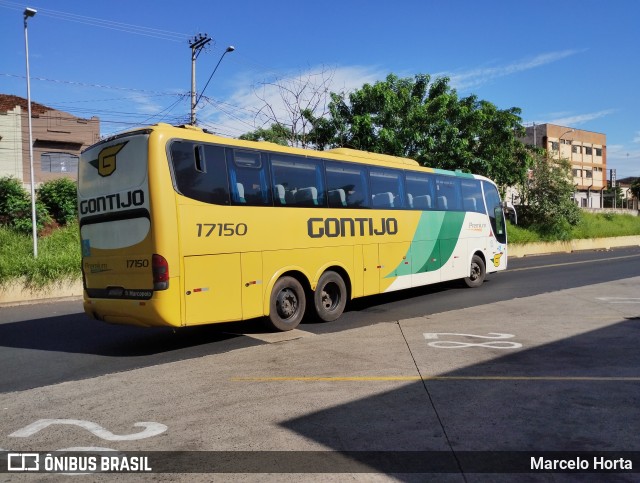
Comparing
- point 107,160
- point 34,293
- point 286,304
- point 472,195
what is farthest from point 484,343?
point 34,293

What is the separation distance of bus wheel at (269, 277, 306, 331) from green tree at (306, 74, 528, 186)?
50.4ft

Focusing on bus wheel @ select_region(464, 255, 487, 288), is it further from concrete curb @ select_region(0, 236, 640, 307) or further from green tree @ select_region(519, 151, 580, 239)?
green tree @ select_region(519, 151, 580, 239)

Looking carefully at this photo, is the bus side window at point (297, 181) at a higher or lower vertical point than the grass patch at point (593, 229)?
higher

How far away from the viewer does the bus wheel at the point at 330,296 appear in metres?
10.3

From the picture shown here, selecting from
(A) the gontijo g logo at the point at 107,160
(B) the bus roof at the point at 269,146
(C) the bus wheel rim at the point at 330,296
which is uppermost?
(B) the bus roof at the point at 269,146

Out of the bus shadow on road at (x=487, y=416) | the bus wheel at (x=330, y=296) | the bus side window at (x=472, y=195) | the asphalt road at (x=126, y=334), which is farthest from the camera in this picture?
the bus side window at (x=472, y=195)

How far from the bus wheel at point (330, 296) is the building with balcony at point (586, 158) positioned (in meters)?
65.4

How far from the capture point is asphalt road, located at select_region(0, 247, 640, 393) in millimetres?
7344

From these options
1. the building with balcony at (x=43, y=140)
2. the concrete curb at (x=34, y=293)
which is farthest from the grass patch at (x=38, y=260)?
the building with balcony at (x=43, y=140)

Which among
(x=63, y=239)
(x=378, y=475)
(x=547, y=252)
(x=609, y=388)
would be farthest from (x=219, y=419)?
(x=547, y=252)

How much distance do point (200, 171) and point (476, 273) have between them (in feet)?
33.9

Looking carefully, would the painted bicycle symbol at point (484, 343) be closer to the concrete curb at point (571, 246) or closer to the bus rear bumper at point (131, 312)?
the bus rear bumper at point (131, 312)

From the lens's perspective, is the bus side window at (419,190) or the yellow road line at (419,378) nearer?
the yellow road line at (419,378)

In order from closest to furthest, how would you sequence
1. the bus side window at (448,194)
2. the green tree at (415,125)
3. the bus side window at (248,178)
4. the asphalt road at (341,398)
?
the asphalt road at (341,398)
the bus side window at (248,178)
the bus side window at (448,194)
the green tree at (415,125)
